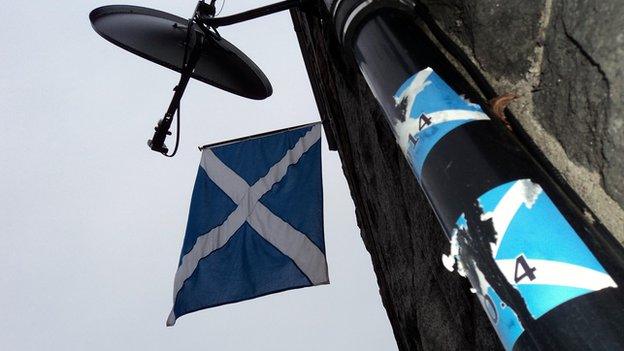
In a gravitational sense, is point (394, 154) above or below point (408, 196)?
above

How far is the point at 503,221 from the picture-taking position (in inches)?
41.0

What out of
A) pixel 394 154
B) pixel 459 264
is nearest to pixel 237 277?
pixel 394 154

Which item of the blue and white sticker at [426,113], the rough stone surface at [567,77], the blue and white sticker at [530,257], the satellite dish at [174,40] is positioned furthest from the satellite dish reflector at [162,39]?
the blue and white sticker at [530,257]

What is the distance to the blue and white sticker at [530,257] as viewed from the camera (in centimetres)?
93

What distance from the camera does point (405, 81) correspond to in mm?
1418

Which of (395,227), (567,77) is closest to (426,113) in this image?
(567,77)

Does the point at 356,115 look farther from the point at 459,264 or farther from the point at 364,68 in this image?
the point at 459,264

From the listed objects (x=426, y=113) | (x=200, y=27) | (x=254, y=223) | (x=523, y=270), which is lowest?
(x=523, y=270)

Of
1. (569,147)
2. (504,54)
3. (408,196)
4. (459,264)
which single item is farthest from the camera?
(408,196)

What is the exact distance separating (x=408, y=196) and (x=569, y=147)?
1919 mm

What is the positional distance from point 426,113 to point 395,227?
2975 millimetres

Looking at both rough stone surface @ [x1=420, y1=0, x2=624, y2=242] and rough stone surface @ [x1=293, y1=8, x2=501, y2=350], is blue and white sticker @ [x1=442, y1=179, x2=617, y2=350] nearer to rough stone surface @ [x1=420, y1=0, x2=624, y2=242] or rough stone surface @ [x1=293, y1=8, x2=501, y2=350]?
rough stone surface @ [x1=420, y1=0, x2=624, y2=242]

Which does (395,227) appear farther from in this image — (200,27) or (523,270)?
(523,270)

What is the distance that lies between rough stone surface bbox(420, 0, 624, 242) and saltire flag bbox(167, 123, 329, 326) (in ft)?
11.8
